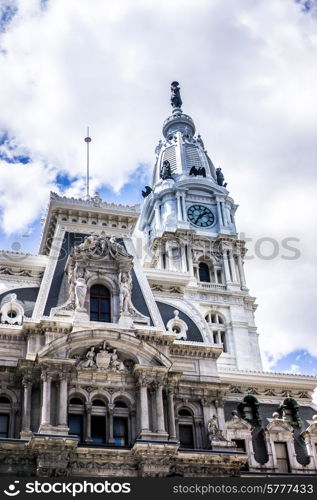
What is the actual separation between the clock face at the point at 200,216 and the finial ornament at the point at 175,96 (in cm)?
2686

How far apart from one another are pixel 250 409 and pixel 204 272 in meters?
46.8

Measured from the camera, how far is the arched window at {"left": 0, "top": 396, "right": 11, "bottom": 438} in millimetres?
41841

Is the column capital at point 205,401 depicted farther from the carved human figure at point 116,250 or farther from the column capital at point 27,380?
the column capital at point 27,380

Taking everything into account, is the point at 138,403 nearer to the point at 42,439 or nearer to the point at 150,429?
the point at 150,429

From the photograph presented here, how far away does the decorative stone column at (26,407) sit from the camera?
40531 millimetres

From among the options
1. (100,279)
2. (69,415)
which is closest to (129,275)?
(100,279)

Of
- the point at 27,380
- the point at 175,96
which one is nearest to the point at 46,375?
the point at 27,380

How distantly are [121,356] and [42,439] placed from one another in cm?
742

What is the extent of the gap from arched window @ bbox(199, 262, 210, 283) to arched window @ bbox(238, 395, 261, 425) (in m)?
44.8

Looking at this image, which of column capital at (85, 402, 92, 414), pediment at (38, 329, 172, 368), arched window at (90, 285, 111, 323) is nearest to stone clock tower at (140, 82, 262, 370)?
arched window at (90, 285, 111, 323)

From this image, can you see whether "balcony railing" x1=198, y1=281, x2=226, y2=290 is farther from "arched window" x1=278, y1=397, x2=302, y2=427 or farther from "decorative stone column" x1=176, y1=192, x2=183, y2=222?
"arched window" x1=278, y1=397, x2=302, y2=427

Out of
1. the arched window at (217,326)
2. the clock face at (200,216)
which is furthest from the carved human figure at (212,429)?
the clock face at (200,216)

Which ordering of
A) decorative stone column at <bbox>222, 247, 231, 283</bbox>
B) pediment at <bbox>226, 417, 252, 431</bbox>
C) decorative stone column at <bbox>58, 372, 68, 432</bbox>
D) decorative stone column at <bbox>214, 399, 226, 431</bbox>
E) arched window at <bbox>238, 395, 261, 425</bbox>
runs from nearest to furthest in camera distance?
decorative stone column at <bbox>58, 372, 68, 432</bbox> → decorative stone column at <bbox>214, 399, 226, 431</bbox> → pediment at <bbox>226, 417, 252, 431</bbox> → arched window at <bbox>238, 395, 261, 425</bbox> → decorative stone column at <bbox>222, 247, 231, 283</bbox>

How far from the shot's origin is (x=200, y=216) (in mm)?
101188
